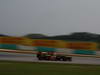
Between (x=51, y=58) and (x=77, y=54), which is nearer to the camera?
(x=51, y=58)

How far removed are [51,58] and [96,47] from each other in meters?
10.2

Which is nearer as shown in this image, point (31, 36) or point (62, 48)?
point (62, 48)

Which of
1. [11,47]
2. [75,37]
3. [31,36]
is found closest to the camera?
[11,47]

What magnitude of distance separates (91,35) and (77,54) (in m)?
10.5

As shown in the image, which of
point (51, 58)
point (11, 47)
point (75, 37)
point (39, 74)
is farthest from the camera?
A: point (75, 37)

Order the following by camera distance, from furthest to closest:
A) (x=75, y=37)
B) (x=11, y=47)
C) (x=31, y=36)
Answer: (x=75, y=37) → (x=31, y=36) → (x=11, y=47)

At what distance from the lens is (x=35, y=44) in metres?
31.9

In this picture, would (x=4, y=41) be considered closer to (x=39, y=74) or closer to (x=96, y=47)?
(x=96, y=47)

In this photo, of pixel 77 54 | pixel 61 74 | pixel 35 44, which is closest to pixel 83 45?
pixel 77 54

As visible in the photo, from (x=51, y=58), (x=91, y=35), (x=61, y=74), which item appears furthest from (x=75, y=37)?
(x=61, y=74)

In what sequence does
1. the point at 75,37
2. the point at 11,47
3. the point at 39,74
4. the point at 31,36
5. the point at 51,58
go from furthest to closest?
the point at 75,37, the point at 31,36, the point at 11,47, the point at 51,58, the point at 39,74

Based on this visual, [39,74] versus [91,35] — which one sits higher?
[91,35]

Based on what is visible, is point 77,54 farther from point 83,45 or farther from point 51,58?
point 51,58

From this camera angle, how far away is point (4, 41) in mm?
31562
